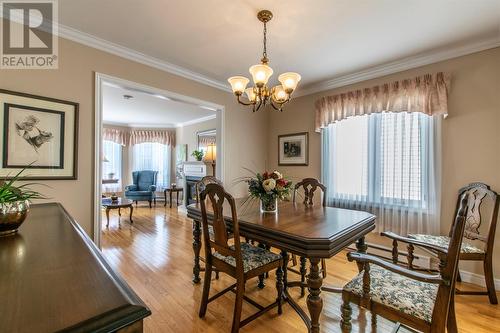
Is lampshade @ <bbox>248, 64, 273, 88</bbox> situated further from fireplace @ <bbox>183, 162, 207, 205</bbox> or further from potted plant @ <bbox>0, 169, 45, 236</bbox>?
fireplace @ <bbox>183, 162, 207, 205</bbox>

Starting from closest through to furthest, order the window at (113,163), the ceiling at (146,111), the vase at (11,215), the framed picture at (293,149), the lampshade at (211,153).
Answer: the vase at (11,215) < the framed picture at (293,149) < the ceiling at (146,111) < the lampshade at (211,153) < the window at (113,163)

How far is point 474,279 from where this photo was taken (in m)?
2.47

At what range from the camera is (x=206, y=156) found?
18.5ft

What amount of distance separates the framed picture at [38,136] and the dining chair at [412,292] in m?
2.63

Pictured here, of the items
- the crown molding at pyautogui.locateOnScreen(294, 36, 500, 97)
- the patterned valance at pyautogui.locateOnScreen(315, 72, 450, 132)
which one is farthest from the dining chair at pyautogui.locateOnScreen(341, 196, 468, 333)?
the crown molding at pyautogui.locateOnScreen(294, 36, 500, 97)

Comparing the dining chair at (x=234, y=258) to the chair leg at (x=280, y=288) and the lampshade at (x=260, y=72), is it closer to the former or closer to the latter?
the chair leg at (x=280, y=288)

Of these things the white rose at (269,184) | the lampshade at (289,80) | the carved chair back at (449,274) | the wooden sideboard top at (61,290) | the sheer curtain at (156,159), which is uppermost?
the lampshade at (289,80)

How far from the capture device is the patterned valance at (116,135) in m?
6.72

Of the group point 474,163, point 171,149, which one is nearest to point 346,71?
point 474,163

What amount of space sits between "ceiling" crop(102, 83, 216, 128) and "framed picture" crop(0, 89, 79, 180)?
5.69 feet

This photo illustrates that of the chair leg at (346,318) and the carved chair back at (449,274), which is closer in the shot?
the carved chair back at (449,274)

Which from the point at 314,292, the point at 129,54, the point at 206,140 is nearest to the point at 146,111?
the point at 206,140

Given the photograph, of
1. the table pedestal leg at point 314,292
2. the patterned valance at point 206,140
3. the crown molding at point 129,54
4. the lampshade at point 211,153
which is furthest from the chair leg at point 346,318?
the patterned valance at point 206,140

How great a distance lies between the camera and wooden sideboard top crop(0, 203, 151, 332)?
1.43 ft
